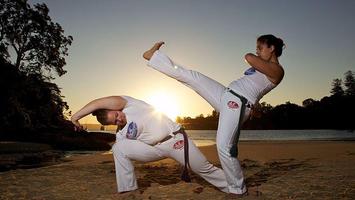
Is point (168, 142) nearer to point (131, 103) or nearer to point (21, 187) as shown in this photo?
point (131, 103)

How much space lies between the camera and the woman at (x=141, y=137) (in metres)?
5.32

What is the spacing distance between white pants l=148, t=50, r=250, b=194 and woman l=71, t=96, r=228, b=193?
343 millimetres

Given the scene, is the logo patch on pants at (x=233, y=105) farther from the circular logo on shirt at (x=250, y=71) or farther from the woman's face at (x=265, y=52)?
the woman's face at (x=265, y=52)

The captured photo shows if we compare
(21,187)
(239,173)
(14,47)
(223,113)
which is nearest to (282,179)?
(239,173)

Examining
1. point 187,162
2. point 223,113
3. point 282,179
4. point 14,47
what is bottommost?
point 282,179

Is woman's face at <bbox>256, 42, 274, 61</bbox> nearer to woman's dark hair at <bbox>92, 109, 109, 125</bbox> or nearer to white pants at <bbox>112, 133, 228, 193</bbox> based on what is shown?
white pants at <bbox>112, 133, 228, 193</bbox>

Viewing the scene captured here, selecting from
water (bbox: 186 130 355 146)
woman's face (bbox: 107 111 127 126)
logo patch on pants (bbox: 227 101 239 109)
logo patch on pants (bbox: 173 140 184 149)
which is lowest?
water (bbox: 186 130 355 146)

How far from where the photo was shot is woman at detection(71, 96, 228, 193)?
5.32 metres

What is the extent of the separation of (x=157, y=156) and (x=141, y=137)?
432 mm

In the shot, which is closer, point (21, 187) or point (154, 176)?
point (21, 187)

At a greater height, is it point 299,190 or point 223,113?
point 223,113

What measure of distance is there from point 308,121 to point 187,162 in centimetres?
12516

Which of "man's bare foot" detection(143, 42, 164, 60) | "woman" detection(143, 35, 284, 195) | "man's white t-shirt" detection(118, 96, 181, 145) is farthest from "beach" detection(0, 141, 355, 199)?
"man's bare foot" detection(143, 42, 164, 60)

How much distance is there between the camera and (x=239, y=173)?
209 inches
